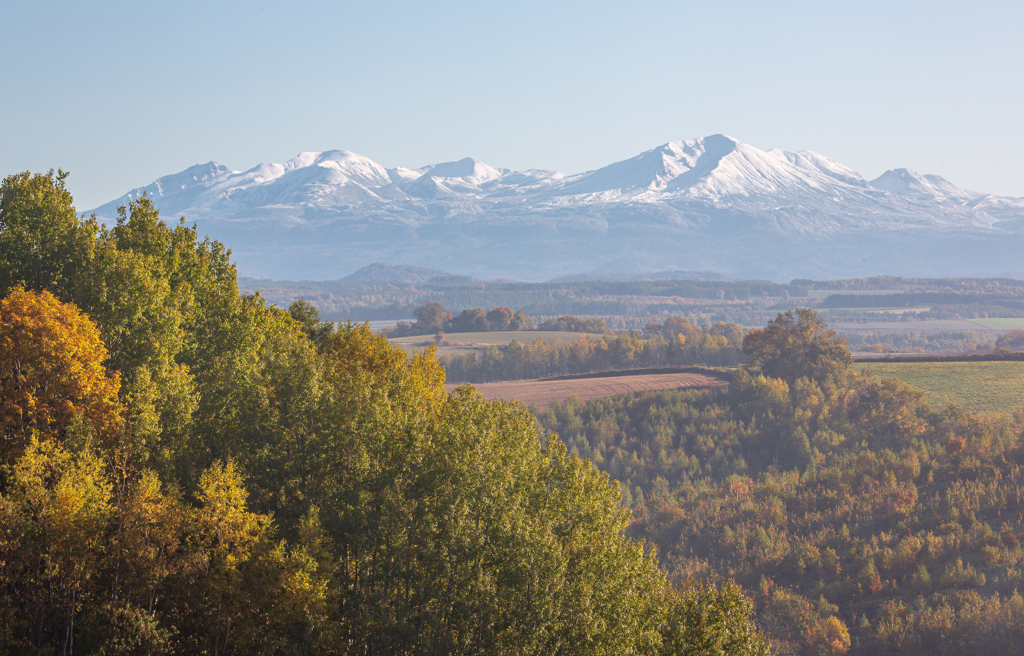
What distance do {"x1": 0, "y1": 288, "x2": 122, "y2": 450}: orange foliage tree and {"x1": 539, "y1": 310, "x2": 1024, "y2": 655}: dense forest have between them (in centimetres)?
6505

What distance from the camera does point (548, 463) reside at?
40562 millimetres

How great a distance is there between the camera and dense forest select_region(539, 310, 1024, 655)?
259ft

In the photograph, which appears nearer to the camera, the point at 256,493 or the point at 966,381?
the point at 256,493

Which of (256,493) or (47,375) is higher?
(47,375)

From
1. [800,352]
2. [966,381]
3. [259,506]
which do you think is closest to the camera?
[259,506]

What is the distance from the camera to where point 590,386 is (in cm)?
17288

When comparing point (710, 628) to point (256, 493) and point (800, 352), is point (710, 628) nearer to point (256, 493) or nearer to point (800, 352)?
point (256, 493)

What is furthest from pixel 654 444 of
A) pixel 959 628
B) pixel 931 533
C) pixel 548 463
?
pixel 548 463

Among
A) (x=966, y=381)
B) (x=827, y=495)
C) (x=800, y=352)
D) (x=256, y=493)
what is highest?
(x=256, y=493)

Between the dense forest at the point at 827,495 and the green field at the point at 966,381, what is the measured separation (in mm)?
6288

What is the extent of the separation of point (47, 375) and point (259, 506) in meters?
10.1

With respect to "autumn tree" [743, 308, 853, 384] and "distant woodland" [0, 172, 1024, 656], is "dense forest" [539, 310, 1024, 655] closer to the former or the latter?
"autumn tree" [743, 308, 853, 384]

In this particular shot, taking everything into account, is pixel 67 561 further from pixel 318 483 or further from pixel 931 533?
pixel 931 533

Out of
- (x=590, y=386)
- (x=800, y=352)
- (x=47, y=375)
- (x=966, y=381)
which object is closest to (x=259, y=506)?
(x=47, y=375)
